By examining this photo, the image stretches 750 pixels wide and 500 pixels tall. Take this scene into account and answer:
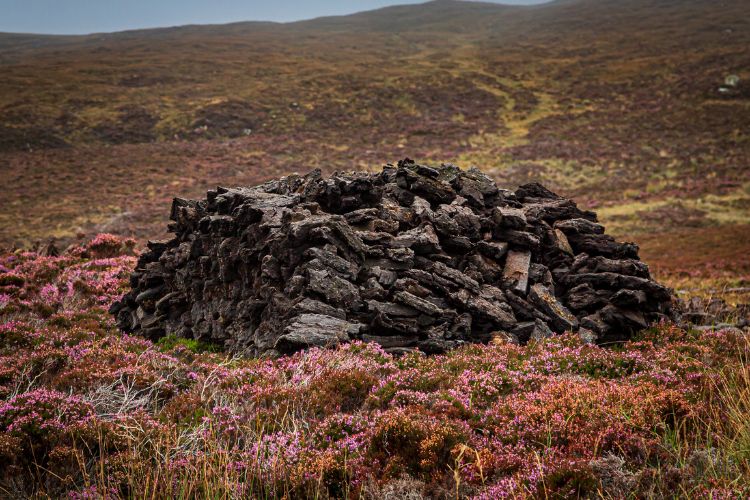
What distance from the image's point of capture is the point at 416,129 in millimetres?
77875

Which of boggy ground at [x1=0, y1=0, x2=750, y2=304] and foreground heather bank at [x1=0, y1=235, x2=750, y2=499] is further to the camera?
boggy ground at [x1=0, y1=0, x2=750, y2=304]

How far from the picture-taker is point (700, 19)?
14675cm

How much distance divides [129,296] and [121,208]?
3679cm

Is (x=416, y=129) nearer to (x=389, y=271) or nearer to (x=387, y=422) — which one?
(x=389, y=271)

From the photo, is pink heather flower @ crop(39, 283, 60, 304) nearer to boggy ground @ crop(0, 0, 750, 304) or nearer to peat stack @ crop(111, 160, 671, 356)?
peat stack @ crop(111, 160, 671, 356)

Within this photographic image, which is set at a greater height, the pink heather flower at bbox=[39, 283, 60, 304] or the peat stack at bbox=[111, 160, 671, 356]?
the peat stack at bbox=[111, 160, 671, 356]

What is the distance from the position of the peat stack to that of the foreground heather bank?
1.23m

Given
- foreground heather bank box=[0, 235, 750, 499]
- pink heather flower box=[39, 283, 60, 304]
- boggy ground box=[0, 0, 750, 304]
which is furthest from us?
boggy ground box=[0, 0, 750, 304]

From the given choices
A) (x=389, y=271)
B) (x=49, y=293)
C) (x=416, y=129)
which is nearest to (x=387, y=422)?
(x=389, y=271)

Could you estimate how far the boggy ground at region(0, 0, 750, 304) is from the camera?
4322 cm

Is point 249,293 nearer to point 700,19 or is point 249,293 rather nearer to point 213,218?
point 213,218

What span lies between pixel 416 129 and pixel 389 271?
69004 millimetres

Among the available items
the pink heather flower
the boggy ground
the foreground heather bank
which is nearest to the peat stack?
the foreground heather bank

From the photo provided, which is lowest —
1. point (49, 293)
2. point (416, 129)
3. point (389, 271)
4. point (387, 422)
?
point (49, 293)
